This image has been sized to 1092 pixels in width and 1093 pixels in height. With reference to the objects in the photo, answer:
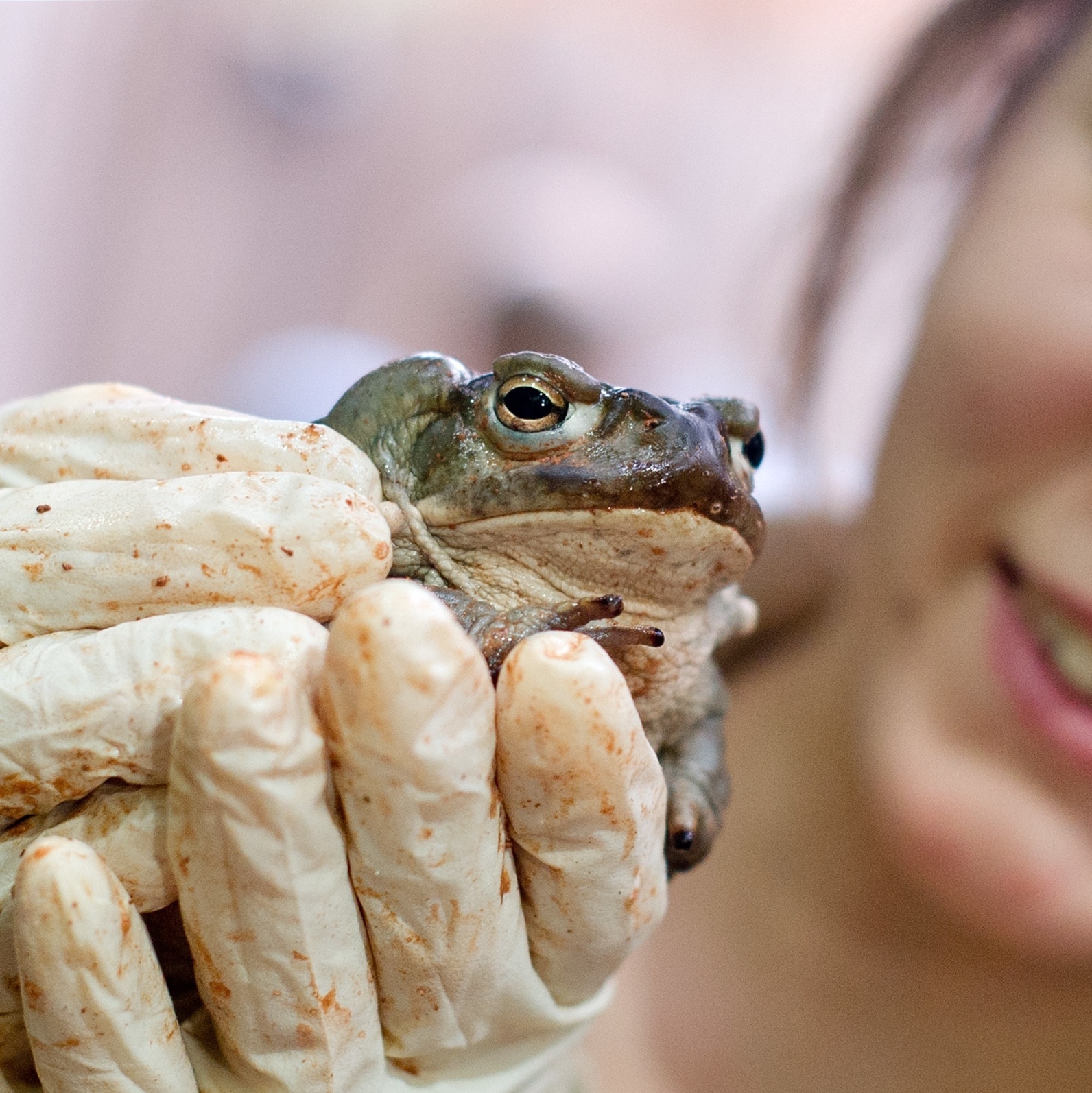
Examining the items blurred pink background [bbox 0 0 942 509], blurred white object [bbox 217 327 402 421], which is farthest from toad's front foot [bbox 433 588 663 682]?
blurred pink background [bbox 0 0 942 509]

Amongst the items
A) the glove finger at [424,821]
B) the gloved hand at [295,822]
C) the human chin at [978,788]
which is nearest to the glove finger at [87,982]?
the gloved hand at [295,822]

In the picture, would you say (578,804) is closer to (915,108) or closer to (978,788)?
(978,788)

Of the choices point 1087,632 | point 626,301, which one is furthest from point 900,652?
point 626,301

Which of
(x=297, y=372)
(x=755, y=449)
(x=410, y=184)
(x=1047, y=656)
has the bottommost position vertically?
(x=297, y=372)

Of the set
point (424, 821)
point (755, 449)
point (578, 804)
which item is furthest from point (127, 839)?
point (755, 449)

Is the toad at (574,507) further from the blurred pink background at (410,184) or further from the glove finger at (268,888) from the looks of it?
the blurred pink background at (410,184)

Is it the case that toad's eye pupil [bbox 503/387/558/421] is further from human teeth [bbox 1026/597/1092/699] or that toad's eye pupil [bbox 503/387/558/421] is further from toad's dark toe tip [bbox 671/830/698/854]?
human teeth [bbox 1026/597/1092/699]

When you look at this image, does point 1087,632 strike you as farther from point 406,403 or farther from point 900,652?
point 406,403
